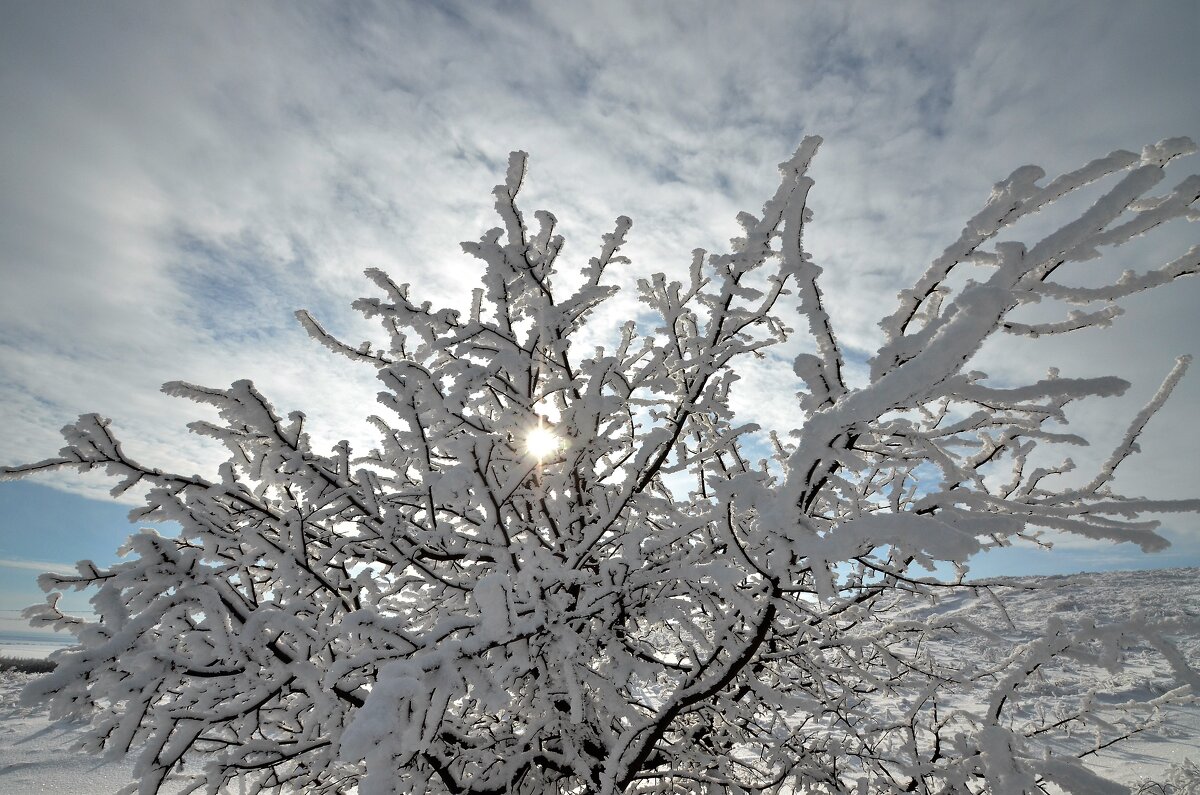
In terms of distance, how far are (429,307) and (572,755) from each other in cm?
256

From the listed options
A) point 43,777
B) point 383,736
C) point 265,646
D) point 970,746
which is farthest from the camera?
point 43,777

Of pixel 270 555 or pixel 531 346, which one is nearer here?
pixel 270 555

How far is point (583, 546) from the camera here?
7.92 feet

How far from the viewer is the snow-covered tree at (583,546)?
1.11m

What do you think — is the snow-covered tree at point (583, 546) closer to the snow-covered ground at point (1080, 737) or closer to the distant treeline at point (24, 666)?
the snow-covered ground at point (1080, 737)

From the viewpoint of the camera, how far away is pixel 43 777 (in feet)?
24.9

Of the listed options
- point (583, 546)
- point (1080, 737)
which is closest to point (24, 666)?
point (583, 546)

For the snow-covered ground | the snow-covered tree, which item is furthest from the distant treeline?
the snow-covered tree

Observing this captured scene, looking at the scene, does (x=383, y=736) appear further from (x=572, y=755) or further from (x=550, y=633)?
(x=572, y=755)

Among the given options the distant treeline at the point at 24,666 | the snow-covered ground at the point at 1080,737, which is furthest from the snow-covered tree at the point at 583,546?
the distant treeline at the point at 24,666

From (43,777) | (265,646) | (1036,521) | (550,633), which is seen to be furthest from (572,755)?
(43,777)

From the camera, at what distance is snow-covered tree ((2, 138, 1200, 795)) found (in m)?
1.11

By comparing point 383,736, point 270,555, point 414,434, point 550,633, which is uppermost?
point 414,434

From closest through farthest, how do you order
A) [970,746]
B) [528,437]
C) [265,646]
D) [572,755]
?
[265,646] < [970,746] < [572,755] < [528,437]
